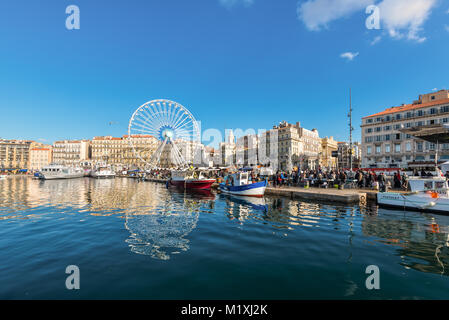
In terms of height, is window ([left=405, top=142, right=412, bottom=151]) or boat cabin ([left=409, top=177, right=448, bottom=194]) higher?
window ([left=405, top=142, right=412, bottom=151])

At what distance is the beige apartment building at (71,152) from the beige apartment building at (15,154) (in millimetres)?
17267

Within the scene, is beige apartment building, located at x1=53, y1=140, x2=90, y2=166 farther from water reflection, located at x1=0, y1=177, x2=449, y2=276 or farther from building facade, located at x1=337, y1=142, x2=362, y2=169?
building facade, located at x1=337, y1=142, x2=362, y2=169

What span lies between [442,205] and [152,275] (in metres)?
21.2

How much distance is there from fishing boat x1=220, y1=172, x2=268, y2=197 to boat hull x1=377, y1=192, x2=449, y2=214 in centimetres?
1139

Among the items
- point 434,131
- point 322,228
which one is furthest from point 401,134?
point 322,228

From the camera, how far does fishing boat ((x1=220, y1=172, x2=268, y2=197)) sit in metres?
26.0

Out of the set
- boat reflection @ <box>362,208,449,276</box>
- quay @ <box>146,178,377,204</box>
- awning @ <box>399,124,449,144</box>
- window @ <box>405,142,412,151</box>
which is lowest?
boat reflection @ <box>362,208,449,276</box>

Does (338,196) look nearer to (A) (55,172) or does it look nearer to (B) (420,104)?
(B) (420,104)

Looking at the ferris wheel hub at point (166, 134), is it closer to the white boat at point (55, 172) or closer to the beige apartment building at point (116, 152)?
the white boat at point (55, 172)

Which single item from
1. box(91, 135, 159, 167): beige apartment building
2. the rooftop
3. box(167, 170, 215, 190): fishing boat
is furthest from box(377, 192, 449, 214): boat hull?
box(91, 135, 159, 167): beige apartment building

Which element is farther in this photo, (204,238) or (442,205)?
(442,205)
